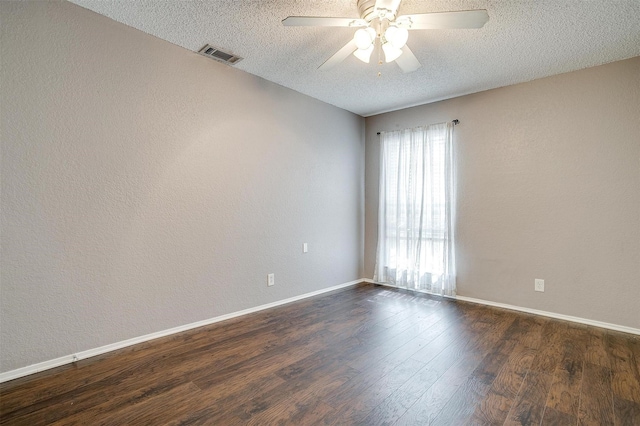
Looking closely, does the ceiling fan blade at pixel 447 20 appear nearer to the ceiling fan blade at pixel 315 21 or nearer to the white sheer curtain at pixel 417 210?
the ceiling fan blade at pixel 315 21

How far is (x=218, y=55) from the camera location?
2.91 m

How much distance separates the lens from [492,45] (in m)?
2.70

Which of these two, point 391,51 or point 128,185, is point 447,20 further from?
point 128,185

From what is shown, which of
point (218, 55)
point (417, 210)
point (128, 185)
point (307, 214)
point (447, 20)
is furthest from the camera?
point (417, 210)

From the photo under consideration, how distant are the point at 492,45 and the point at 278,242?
9.28 feet

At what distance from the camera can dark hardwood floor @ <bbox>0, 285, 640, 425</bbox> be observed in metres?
1.69

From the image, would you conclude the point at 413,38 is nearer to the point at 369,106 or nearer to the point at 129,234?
the point at 369,106

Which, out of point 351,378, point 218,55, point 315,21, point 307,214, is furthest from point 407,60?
point 351,378

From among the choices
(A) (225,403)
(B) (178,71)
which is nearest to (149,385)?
(A) (225,403)

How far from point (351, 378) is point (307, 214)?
7.33 feet

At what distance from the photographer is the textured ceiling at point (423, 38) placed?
7.25 ft

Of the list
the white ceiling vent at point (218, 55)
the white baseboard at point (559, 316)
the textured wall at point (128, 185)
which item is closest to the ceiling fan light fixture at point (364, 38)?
the white ceiling vent at point (218, 55)

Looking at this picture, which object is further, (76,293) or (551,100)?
(551,100)

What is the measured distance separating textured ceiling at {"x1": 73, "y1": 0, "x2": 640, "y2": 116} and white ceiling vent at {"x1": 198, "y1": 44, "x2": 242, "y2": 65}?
0.23 feet
